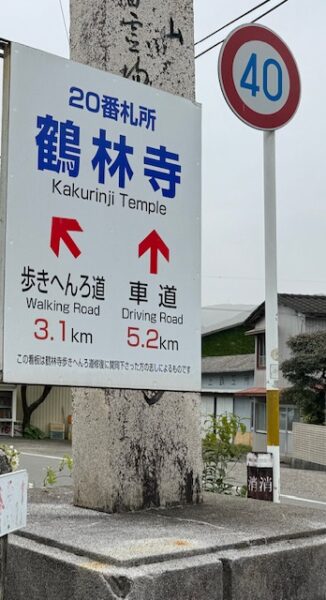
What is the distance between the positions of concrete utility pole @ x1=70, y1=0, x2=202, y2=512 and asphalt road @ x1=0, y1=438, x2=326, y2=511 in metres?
6.14

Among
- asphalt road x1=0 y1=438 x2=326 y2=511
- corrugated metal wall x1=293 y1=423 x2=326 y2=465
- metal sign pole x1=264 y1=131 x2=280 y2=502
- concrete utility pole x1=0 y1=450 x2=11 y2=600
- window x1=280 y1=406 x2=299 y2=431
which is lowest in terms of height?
asphalt road x1=0 y1=438 x2=326 y2=511

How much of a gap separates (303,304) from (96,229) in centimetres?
2741

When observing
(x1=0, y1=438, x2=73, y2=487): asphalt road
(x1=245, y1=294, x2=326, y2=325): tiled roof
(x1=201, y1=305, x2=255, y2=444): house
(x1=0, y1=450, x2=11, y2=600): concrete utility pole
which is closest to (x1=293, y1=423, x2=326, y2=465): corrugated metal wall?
(x1=201, y1=305, x2=255, y2=444): house

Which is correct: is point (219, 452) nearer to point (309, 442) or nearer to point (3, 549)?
point (3, 549)

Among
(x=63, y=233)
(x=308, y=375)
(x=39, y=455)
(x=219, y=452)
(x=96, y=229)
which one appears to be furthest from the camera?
(x=308, y=375)

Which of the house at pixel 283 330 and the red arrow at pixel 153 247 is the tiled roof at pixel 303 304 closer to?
the house at pixel 283 330

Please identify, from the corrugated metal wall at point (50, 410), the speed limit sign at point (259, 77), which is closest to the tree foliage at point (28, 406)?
the corrugated metal wall at point (50, 410)

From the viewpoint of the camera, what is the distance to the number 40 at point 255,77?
15.4 feet

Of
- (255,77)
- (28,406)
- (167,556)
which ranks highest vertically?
(255,77)

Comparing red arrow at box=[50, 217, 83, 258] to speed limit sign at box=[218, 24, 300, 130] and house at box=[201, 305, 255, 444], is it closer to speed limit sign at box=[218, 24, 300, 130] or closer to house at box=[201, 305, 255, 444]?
speed limit sign at box=[218, 24, 300, 130]

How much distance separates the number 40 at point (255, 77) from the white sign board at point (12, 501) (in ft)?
10.3

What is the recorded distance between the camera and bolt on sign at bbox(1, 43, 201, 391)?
307 centimetres

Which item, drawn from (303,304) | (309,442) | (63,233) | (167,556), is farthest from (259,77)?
(303,304)

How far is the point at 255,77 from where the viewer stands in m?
4.73
